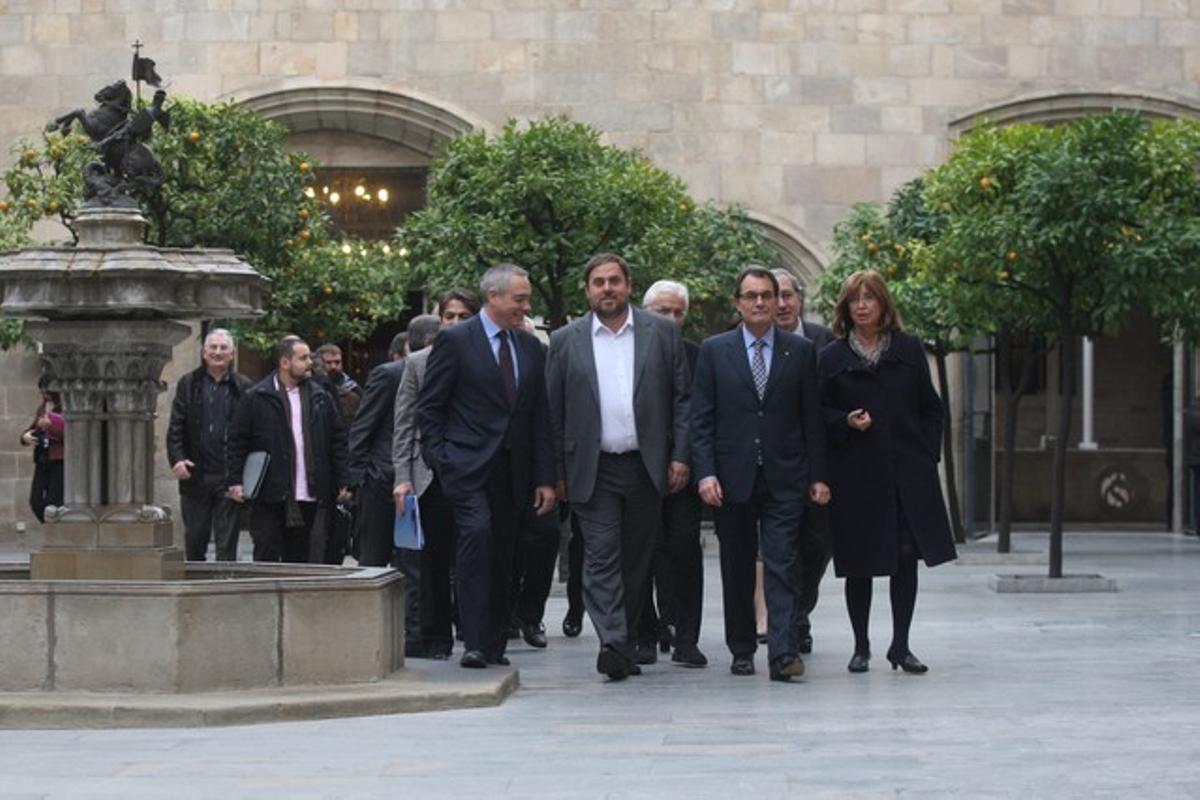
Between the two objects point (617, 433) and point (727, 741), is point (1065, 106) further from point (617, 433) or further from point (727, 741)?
point (727, 741)

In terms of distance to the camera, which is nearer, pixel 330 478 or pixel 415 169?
pixel 330 478

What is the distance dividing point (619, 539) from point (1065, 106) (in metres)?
17.8

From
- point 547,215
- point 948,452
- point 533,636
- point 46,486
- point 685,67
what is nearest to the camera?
point 533,636

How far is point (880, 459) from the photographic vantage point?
12336mm

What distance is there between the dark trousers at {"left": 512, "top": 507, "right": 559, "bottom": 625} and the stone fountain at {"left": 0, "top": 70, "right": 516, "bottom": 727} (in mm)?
1437

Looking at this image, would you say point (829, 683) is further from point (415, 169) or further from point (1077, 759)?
point (415, 169)

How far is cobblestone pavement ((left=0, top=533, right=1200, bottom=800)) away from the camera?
8531 mm

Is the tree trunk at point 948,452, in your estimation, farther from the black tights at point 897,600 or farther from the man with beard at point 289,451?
the black tights at point 897,600

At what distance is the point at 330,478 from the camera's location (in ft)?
49.6

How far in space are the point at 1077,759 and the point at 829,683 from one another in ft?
9.79

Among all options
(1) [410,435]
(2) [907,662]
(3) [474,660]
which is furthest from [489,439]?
(2) [907,662]

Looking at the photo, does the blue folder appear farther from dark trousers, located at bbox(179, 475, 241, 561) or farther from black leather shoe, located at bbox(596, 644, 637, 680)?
dark trousers, located at bbox(179, 475, 241, 561)

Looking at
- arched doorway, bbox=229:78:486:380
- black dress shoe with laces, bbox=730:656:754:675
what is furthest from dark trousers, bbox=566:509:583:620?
arched doorway, bbox=229:78:486:380

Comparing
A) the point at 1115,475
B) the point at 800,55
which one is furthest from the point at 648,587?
the point at 1115,475
